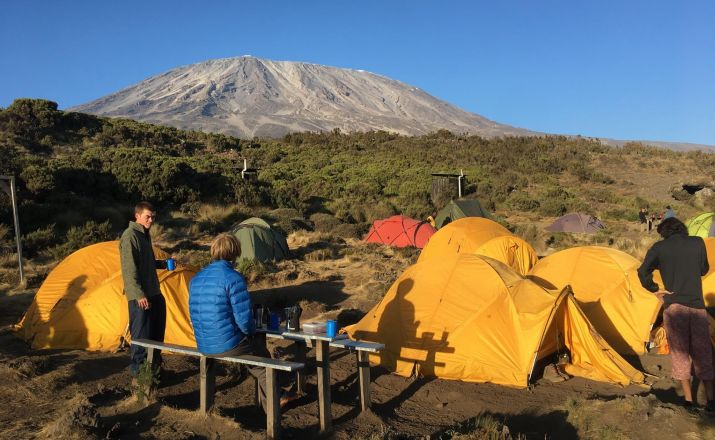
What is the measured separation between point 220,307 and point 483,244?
23.6 feet

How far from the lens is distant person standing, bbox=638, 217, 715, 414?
4.79 meters

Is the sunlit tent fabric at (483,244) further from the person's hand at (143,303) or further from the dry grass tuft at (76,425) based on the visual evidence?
the dry grass tuft at (76,425)

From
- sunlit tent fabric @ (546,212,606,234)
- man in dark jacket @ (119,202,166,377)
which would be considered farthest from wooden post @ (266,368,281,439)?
sunlit tent fabric @ (546,212,606,234)

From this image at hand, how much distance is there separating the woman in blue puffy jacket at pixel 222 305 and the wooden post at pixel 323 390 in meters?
0.61

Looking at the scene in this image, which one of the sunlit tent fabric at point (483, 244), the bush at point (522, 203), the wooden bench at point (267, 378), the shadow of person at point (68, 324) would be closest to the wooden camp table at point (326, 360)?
the wooden bench at point (267, 378)

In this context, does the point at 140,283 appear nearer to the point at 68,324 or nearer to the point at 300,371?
the point at 300,371

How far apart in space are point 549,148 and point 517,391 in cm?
3996

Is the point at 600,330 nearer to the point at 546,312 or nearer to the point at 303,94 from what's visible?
the point at 546,312

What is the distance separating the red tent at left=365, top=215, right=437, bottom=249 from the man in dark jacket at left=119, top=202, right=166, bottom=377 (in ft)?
41.9

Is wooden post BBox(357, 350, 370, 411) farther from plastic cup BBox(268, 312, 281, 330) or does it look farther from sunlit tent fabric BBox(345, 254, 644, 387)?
sunlit tent fabric BBox(345, 254, 644, 387)

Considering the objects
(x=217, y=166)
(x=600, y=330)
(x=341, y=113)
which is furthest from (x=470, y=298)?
(x=341, y=113)

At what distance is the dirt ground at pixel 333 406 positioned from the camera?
4516mm

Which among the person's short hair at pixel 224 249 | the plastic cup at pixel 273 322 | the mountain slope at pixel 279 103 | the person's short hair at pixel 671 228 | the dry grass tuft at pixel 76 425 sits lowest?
the dry grass tuft at pixel 76 425

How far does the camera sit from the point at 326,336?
4.70 meters
